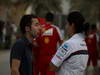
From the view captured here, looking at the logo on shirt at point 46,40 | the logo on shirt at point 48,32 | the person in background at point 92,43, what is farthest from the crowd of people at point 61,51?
the person in background at point 92,43

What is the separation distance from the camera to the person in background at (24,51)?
20.9 ft

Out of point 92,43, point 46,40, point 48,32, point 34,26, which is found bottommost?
point 92,43

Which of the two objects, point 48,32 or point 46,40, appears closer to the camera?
point 46,40

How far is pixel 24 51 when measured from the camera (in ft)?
21.2

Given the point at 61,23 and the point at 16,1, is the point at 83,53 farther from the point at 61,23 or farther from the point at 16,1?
the point at 16,1

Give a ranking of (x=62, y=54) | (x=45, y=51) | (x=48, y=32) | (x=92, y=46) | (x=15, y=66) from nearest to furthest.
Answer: (x=62, y=54) → (x=15, y=66) → (x=45, y=51) → (x=48, y=32) → (x=92, y=46)

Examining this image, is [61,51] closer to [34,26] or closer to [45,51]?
[34,26]

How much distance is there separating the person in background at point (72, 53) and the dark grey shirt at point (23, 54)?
379mm

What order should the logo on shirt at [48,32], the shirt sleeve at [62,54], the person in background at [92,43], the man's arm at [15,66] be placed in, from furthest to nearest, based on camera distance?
the person in background at [92,43], the logo on shirt at [48,32], the man's arm at [15,66], the shirt sleeve at [62,54]

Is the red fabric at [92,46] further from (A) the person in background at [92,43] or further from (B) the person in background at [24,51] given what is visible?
(B) the person in background at [24,51]

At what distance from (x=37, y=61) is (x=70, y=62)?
402 cm

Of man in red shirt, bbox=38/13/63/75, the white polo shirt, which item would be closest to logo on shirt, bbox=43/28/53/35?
man in red shirt, bbox=38/13/63/75

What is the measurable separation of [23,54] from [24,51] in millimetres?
41

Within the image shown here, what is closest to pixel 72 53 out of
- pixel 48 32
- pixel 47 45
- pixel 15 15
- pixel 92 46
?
pixel 47 45
